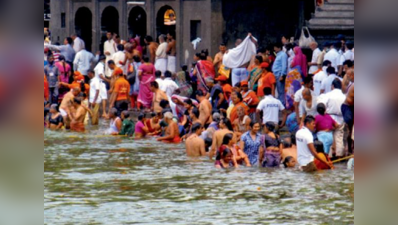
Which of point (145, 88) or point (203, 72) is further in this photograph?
point (145, 88)

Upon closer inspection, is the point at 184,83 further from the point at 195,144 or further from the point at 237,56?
the point at 195,144

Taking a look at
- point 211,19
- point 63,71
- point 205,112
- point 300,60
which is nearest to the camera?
point 205,112

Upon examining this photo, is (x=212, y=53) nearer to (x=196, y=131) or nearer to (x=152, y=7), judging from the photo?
(x=152, y=7)

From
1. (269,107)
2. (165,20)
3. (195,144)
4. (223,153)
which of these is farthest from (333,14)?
(165,20)

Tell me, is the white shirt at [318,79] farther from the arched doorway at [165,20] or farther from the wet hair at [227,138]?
the arched doorway at [165,20]

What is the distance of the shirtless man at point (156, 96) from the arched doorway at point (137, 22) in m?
9.94

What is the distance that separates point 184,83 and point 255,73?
2.84m

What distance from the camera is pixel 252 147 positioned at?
15.4m

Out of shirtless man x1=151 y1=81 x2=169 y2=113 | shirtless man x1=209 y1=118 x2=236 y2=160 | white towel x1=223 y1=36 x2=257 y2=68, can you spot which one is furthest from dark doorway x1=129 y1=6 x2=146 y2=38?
shirtless man x1=209 y1=118 x2=236 y2=160

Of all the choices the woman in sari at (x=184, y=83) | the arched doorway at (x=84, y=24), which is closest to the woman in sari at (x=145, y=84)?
the woman in sari at (x=184, y=83)

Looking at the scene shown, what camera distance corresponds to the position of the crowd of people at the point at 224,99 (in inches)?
600

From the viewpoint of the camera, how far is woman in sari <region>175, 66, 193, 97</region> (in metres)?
22.2
